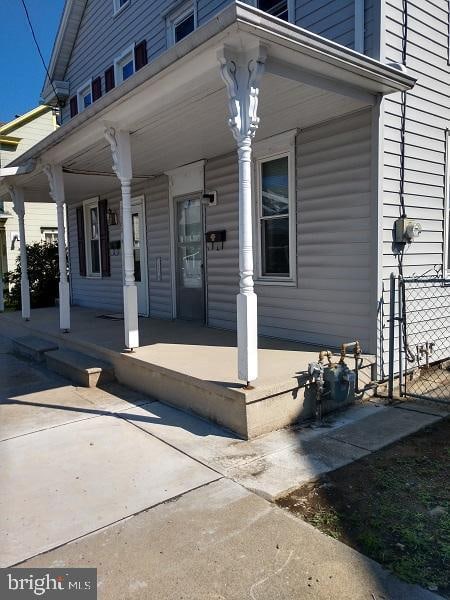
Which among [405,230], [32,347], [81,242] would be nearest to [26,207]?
[81,242]

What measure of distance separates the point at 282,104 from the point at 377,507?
359 centimetres

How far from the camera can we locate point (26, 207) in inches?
663

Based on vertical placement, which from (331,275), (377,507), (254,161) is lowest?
(377,507)

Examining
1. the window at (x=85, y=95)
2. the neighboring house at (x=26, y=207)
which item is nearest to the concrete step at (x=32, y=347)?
the window at (x=85, y=95)

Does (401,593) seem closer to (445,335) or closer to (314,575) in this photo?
(314,575)

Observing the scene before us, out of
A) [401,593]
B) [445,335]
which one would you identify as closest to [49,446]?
[401,593]

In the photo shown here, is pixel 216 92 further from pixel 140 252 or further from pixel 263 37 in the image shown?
pixel 140 252

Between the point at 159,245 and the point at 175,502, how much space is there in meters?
Result: 5.73

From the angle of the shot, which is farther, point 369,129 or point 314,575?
point 369,129

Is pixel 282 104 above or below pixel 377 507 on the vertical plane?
above

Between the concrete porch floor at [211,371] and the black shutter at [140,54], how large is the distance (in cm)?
503

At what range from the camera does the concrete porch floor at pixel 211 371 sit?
375 cm

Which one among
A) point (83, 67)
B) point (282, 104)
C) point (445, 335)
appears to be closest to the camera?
point (282, 104)

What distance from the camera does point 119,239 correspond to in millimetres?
9125
